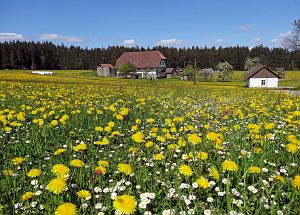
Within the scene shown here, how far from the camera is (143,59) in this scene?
97375mm

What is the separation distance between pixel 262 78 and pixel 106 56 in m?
81.8

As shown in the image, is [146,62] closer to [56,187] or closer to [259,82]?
[259,82]

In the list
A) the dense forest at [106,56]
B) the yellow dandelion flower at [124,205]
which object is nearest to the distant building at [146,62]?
the dense forest at [106,56]

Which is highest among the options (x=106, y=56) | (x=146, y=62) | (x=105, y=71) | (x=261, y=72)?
(x=106, y=56)

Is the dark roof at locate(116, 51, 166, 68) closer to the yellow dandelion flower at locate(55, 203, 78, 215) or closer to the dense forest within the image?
the dense forest

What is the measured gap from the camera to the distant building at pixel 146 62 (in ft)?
308

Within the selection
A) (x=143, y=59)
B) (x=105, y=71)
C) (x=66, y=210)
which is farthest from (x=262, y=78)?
(x=66, y=210)

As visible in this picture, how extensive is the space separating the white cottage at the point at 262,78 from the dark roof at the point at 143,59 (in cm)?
4135

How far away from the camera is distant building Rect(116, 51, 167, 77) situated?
94.0 meters

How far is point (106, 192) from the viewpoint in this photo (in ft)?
7.98

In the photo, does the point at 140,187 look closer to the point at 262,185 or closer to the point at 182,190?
the point at 182,190

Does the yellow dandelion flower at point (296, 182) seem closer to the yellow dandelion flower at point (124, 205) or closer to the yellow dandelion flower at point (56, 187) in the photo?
the yellow dandelion flower at point (124, 205)

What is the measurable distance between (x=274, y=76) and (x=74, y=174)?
6282 cm

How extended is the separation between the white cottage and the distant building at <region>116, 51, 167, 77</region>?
39588 mm
